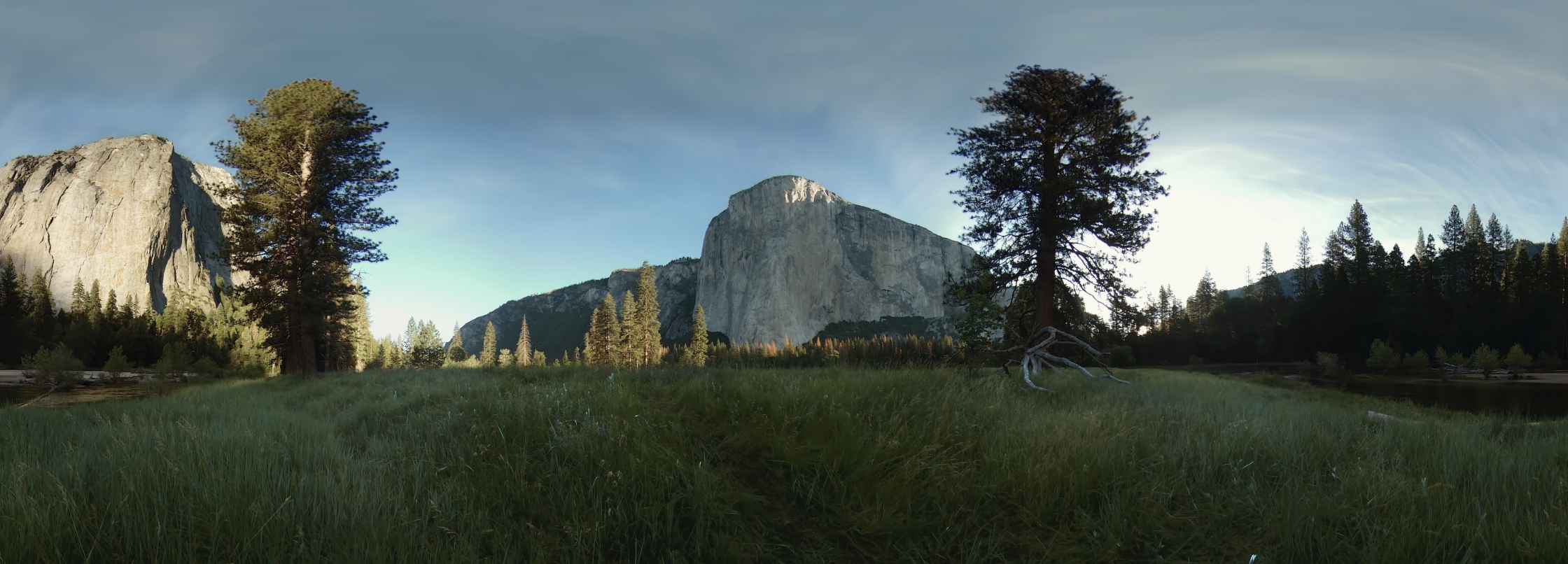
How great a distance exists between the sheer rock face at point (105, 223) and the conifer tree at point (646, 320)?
82.2m

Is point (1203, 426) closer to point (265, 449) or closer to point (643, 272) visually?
point (265, 449)

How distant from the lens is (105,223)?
98.4m

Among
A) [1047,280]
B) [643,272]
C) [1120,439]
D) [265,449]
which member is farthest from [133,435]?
[643,272]

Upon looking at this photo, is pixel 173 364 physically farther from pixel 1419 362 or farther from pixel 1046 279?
pixel 1419 362

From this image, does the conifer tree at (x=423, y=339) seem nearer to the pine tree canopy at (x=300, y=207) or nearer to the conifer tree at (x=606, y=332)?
Answer: the conifer tree at (x=606, y=332)

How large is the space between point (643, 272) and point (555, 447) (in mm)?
54084

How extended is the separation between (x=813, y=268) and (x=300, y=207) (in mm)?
144003

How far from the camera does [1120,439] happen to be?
5.01 meters

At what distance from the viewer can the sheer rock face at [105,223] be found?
95.4m

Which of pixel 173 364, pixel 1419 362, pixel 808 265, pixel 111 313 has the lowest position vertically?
pixel 1419 362

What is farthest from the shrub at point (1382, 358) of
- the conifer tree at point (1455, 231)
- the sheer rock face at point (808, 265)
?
the sheer rock face at point (808, 265)

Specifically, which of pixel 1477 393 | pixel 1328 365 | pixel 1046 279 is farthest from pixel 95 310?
pixel 1328 365

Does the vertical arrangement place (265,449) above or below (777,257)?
below

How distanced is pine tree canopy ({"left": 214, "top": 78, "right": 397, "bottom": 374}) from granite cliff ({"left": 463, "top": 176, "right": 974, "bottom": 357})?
420 ft
